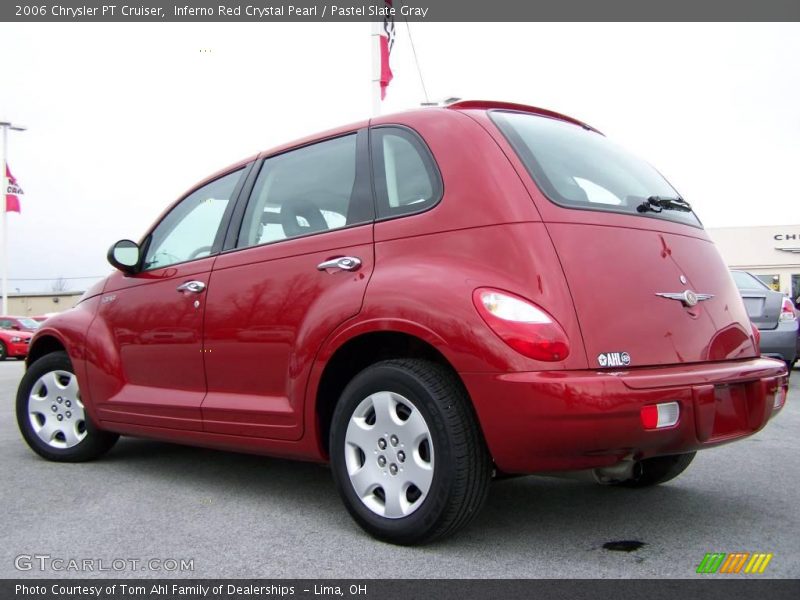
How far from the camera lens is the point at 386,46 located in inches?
498

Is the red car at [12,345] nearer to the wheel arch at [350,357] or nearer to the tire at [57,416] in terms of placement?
the tire at [57,416]

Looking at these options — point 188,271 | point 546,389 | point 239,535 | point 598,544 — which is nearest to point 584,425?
point 546,389

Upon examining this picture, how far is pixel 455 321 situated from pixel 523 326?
248 millimetres

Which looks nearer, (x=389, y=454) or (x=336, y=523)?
(x=389, y=454)

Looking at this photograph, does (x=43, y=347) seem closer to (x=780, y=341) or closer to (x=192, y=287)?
(x=192, y=287)

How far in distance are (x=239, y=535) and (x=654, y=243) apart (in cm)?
207

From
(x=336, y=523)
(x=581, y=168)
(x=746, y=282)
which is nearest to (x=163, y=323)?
(x=336, y=523)

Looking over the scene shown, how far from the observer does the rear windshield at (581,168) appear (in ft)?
9.48

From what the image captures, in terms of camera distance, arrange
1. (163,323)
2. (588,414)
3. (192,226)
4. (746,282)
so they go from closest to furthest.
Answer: (588,414)
(163,323)
(192,226)
(746,282)

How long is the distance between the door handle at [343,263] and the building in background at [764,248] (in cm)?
4183

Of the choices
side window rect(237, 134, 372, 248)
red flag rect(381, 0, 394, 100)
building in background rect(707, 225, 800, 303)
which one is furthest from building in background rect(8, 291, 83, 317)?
side window rect(237, 134, 372, 248)

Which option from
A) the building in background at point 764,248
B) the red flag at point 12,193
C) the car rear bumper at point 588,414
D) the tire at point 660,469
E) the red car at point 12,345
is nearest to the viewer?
the car rear bumper at point 588,414

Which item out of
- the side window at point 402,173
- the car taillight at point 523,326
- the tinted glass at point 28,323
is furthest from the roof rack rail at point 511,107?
the tinted glass at point 28,323

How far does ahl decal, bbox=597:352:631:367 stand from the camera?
2.53 m
